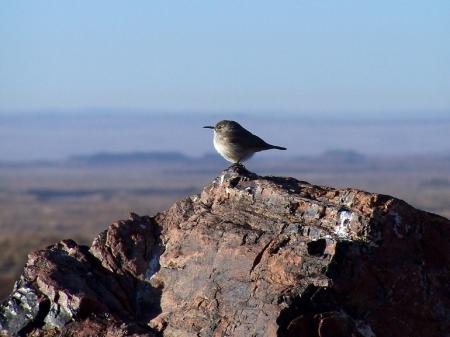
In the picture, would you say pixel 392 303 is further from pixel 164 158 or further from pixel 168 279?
pixel 164 158

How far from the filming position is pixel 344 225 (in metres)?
8.25

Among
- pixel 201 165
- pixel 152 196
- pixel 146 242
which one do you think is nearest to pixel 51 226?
pixel 152 196

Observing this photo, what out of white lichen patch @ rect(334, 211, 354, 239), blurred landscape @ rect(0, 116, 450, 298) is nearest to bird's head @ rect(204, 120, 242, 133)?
white lichen patch @ rect(334, 211, 354, 239)

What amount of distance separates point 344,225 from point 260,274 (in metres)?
0.71

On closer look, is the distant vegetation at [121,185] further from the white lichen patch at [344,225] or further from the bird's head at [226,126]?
the white lichen patch at [344,225]

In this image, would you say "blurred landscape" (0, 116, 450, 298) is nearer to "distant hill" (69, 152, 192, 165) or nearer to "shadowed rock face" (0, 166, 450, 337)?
"distant hill" (69, 152, 192, 165)

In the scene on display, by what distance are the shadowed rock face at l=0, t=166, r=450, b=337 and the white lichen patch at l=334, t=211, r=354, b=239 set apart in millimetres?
10

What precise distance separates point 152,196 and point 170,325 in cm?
9281

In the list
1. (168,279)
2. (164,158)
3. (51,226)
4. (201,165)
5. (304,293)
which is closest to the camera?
(304,293)

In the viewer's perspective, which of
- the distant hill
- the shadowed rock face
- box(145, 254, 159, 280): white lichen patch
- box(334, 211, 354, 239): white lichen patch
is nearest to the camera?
the shadowed rock face

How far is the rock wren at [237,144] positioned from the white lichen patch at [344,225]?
5346 mm

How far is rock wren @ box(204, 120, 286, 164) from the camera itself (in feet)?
44.9

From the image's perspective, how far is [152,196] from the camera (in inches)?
3974

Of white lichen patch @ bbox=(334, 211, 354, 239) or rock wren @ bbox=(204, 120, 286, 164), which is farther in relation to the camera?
rock wren @ bbox=(204, 120, 286, 164)
